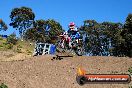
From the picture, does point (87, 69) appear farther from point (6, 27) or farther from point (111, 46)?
point (6, 27)

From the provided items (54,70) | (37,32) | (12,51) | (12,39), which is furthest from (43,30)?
(54,70)

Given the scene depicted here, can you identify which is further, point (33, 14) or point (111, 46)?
point (33, 14)

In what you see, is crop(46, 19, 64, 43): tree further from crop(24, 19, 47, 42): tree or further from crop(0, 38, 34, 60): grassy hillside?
crop(0, 38, 34, 60): grassy hillside

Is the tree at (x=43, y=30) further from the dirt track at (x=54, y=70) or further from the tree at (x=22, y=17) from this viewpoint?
the dirt track at (x=54, y=70)

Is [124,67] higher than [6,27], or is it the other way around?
[6,27]

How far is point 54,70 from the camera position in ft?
70.2

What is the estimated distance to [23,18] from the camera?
84.1 m

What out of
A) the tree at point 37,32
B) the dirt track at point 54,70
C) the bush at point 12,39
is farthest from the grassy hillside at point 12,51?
the tree at point 37,32

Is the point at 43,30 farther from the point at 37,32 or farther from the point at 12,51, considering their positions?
the point at 12,51

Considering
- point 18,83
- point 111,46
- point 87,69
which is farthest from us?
point 111,46

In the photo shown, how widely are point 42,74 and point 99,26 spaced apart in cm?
5905

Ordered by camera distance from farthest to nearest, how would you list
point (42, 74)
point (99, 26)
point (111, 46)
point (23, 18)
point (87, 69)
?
point (23, 18) → point (99, 26) → point (111, 46) → point (87, 69) → point (42, 74)


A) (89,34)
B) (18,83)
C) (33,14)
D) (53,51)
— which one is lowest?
(18,83)

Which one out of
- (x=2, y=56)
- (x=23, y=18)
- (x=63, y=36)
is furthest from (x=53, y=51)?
(x=23, y=18)
